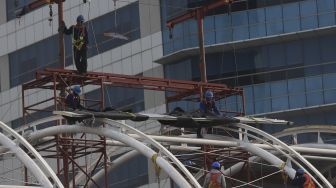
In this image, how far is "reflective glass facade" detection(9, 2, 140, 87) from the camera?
66625 millimetres

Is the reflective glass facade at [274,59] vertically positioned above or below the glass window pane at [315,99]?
above

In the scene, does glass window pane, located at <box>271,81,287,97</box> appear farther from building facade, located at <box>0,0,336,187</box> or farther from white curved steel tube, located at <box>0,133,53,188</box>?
white curved steel tube, located at <box>0,133,53,188</box>

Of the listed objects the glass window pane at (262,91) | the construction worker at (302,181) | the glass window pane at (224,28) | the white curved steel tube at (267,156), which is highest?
the glass window pane at (224,28)

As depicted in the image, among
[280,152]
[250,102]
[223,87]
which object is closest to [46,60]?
[250,102]

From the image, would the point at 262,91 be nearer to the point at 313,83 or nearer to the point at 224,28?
the point at 313,83

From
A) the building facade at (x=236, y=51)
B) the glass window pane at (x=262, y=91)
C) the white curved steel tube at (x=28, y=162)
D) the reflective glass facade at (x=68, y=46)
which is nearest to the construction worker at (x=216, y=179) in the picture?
the white curved steel tube at (x=28, y=162)

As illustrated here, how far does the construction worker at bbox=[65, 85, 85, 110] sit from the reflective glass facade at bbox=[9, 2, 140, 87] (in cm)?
2923

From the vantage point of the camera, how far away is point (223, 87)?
46.4 m

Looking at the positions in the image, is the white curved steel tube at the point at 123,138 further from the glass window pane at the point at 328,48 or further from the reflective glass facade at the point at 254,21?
the glass window pane at the point at 328,48

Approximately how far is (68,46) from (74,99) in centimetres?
3175

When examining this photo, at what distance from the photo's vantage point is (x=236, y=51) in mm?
64062

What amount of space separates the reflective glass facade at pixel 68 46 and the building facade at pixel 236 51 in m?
0.06

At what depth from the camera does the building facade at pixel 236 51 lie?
62.4 m

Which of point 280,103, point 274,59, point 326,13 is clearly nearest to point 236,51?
point 274,59
